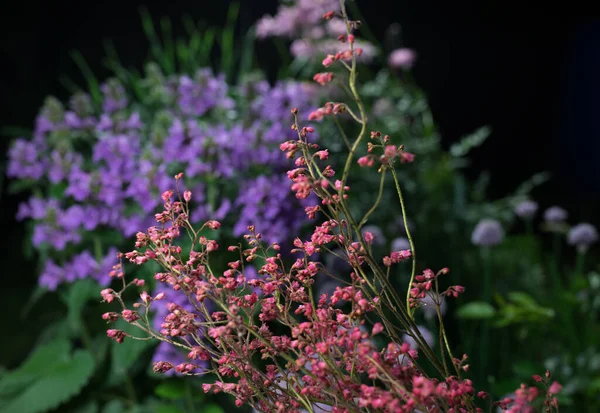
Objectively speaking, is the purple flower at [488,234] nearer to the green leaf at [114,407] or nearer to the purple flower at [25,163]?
the green leaf at [114,407]

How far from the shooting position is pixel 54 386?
1.64 metres

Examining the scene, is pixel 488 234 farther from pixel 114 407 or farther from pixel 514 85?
pixel 514 85

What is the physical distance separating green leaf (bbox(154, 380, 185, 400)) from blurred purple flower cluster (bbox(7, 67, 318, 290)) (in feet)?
1.02

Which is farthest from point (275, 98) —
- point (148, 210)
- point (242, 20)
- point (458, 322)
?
point (242, 20)

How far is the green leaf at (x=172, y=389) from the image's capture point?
155cm

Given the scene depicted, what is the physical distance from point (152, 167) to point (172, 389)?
0.54 metres

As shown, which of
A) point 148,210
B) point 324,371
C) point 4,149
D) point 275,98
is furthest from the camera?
point 4,149

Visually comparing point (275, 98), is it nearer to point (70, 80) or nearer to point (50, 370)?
point (50, 370)

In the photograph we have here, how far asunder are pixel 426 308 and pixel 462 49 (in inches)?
85.0

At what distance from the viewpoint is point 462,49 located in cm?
350

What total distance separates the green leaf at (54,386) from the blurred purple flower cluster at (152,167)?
216 mm

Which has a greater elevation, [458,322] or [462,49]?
[462,49]

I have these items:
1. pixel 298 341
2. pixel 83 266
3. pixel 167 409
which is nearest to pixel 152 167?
pixel 83 266

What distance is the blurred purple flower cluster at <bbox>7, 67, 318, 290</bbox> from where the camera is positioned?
1.64m
